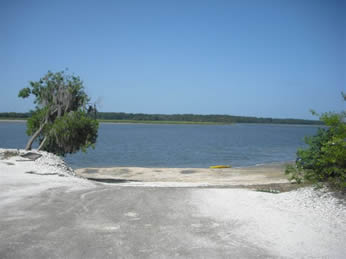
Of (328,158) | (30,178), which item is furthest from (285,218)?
(30,178)

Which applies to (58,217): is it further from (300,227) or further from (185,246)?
(300,227)

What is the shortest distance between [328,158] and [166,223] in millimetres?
4993

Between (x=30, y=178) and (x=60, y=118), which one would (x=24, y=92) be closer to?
(x=60, y=118)

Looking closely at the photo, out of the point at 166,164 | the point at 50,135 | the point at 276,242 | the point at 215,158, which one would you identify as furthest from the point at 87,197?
the point at 215,158

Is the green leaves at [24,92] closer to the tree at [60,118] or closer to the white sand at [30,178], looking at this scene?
the tree at [60,118]

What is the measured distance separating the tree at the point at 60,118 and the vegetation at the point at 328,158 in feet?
45.3

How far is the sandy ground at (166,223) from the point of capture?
580 centimetres

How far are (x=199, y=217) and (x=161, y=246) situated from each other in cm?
212

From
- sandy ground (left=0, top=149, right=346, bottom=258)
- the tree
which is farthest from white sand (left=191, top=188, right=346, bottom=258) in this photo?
the tree

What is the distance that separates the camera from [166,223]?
7344 millimetres

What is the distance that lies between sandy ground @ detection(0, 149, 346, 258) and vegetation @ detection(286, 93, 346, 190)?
1.99 feet

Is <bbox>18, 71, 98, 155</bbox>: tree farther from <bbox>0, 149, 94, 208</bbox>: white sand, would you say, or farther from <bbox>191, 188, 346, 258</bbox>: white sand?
<bbox>191, 188, 346, 258</bbox>: white sand

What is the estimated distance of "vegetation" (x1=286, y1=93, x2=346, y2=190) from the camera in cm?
923

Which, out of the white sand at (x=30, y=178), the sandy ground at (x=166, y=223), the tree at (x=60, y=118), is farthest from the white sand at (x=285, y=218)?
the tree at (x=60, y=118)
